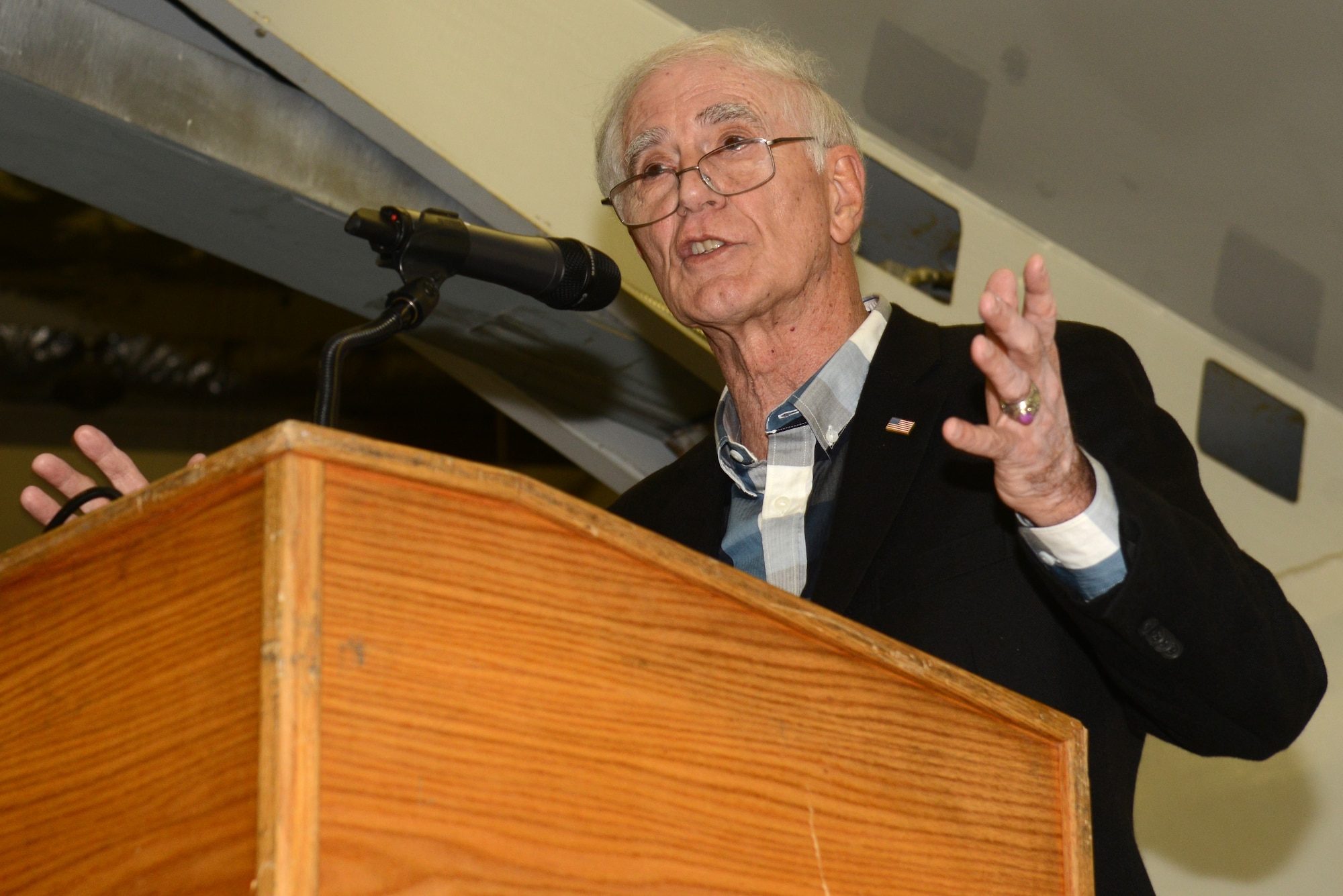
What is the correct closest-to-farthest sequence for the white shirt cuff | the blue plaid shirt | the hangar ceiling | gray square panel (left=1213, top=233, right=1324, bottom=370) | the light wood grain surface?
the light wood grain surface
the white shirt cuff
the blue plaid shirt
the hangar ceiling
gray square panel (left=1213, top=233, right=1324, bottom=370)

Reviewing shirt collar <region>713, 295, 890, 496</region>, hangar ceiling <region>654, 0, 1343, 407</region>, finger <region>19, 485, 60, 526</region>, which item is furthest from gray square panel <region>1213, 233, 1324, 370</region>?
finger <region>19, 485, 60, 526</region>

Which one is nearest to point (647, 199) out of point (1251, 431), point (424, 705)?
point (424, 705)

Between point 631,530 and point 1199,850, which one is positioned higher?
point 1199,850

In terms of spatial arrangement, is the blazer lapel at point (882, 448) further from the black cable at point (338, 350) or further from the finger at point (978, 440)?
the black cable at point (338, 350)

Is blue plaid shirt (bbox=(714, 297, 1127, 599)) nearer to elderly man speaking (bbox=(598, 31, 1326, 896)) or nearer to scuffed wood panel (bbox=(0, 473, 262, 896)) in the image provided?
elderly man speaking (bbox=(598, 31, 1326, 896))

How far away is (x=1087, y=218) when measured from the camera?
3.17m

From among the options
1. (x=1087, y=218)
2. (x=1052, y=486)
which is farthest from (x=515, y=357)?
(x=1052, y=486)

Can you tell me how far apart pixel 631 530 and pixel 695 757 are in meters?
0.15

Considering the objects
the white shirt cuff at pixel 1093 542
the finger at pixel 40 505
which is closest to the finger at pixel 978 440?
the white shirt cuff at pixel 1093 542

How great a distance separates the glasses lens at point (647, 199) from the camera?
200 cm

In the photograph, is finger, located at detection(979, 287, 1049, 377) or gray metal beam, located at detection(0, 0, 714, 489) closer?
finger, located at detection(979, 287, 1049, 377)

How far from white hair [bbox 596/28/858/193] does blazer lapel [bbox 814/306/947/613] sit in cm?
46

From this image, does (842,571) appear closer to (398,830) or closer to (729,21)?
(398,830)

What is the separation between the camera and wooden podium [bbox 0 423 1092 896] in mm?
695
